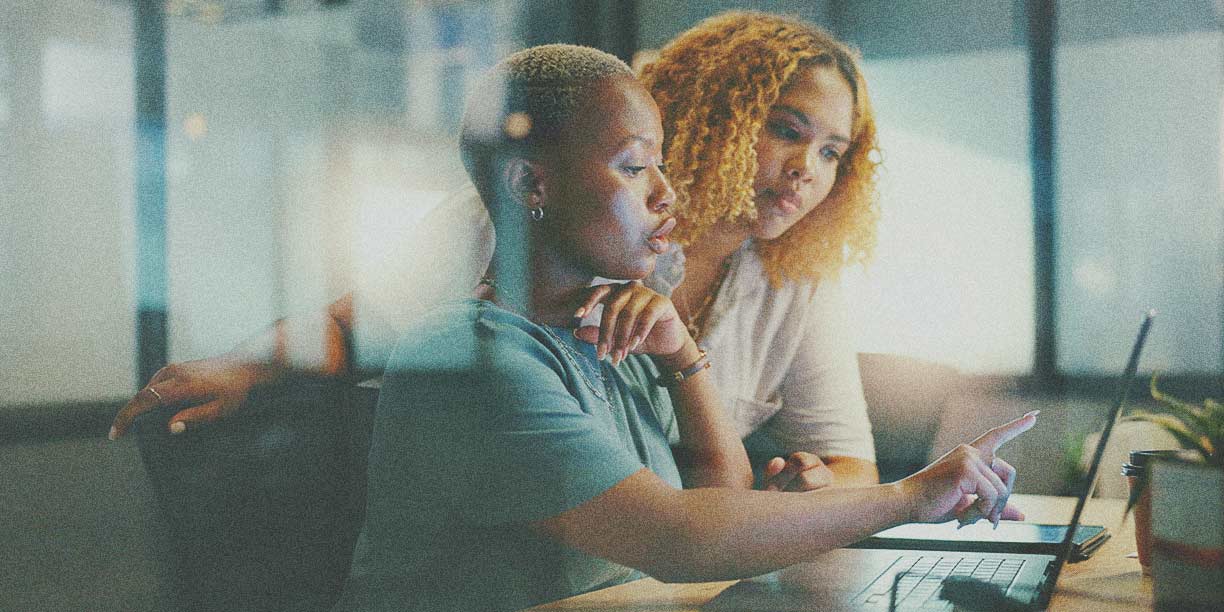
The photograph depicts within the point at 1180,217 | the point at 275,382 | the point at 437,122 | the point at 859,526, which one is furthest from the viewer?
the point at 1180,217

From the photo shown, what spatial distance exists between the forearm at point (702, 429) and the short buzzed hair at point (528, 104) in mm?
327

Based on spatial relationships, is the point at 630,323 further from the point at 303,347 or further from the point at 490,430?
the point at 303,347

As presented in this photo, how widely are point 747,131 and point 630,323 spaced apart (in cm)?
47

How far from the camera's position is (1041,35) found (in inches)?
61.8

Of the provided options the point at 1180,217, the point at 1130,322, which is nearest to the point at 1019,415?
the point at 1130,322

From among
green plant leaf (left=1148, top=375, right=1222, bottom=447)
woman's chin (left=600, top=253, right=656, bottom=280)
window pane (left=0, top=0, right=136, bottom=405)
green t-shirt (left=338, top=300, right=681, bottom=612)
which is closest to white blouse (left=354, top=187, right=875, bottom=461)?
woman's chin (left=600, top=253, right=656, bottom=280)

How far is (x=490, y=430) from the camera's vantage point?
97 centimetres

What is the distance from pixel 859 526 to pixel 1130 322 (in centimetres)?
77

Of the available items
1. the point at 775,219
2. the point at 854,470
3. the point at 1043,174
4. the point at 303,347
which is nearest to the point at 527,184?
the point at 303,347

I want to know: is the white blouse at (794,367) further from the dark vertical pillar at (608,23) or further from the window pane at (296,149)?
the window pane at (296,149)

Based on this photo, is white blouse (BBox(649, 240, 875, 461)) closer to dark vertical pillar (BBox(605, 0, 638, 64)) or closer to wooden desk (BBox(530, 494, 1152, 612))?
dark vertical pillar (BBox(605, 0, 638, 64))

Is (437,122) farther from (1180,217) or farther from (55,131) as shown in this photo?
(1180,217)

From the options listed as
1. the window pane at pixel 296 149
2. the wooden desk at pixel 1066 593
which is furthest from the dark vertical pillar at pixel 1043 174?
the window pane at pixel 296 149

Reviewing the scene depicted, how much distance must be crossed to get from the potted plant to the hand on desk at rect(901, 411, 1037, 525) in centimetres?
20
